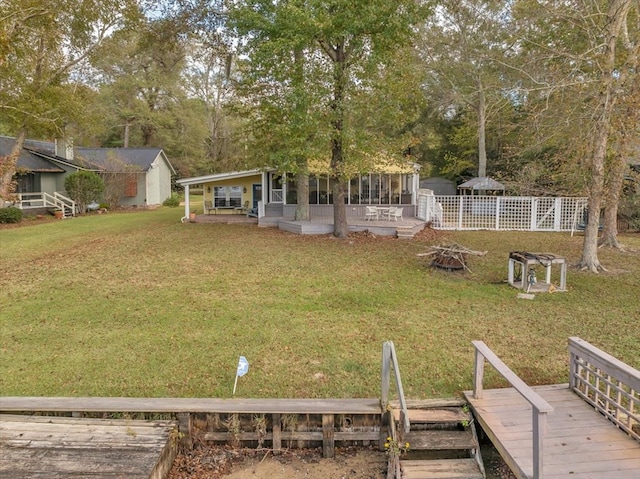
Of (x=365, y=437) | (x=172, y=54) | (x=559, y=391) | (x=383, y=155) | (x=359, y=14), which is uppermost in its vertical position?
(x=172, y=54)

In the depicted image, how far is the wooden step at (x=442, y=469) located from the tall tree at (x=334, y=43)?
9.35 metres

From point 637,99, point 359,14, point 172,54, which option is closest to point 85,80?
point 172,54

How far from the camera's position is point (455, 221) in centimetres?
1659

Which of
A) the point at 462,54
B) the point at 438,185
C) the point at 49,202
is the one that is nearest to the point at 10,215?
the point at 49,202

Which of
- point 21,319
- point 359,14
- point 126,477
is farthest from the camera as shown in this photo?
point 359,14

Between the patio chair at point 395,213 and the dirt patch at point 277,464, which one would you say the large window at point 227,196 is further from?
the dirt patch at point 277,464

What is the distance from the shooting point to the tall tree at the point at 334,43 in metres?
10.9

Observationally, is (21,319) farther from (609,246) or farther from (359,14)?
(609,246)

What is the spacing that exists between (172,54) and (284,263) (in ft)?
43.1

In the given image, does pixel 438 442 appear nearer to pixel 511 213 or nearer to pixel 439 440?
pixel 439 440

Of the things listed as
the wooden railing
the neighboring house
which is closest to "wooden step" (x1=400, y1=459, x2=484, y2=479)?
the wooden railing

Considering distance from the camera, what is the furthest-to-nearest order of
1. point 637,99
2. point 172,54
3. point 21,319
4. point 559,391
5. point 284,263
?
1. point 172,54
2. point 284,263
3. point 637,99
4. point 21,319
5. point 559,391

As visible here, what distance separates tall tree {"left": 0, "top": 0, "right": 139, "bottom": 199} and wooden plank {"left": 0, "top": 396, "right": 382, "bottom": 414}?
14856 mm

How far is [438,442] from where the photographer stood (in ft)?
12.2
